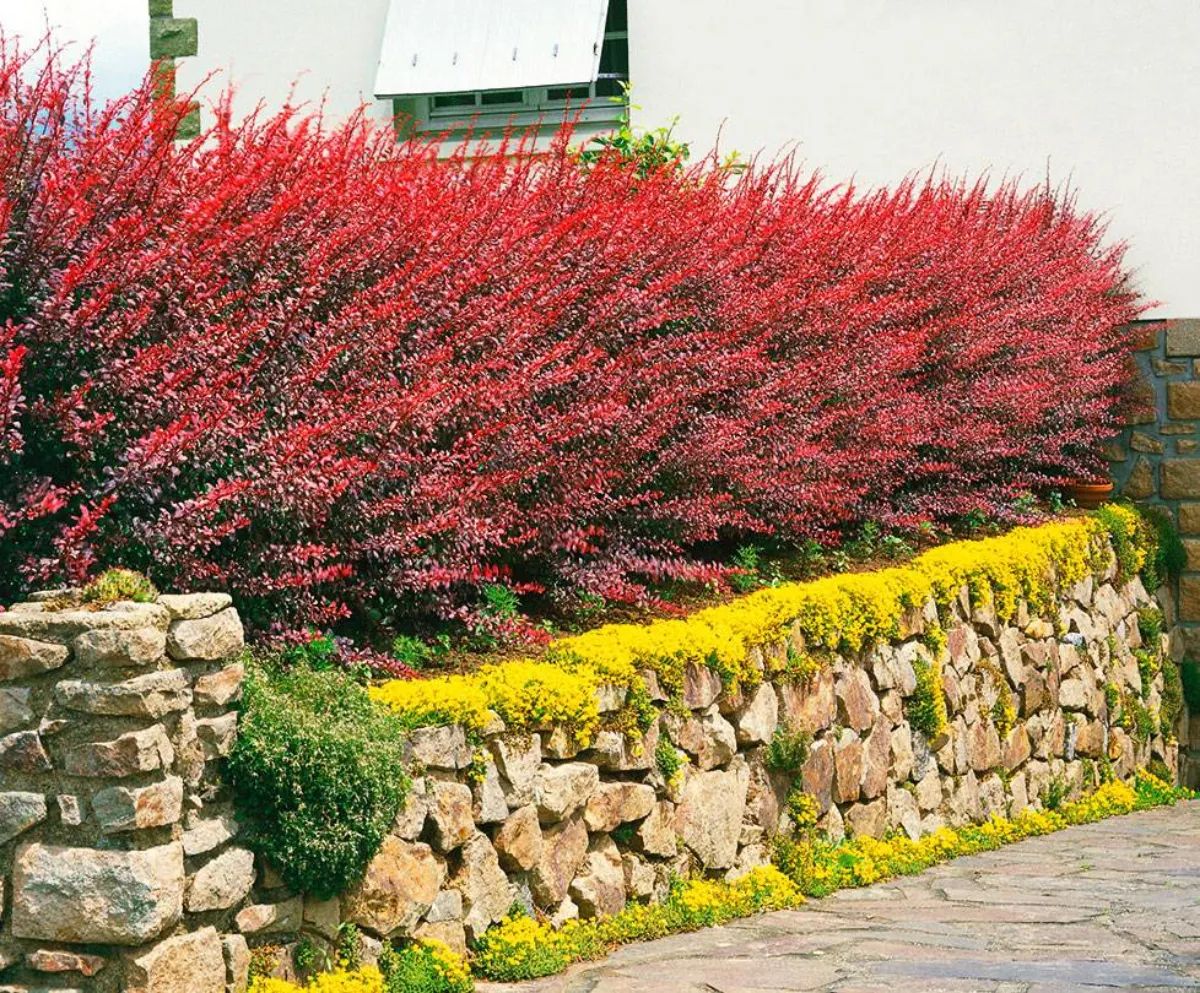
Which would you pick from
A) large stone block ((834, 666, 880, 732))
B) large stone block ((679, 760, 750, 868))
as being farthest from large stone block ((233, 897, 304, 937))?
large stone block ((834, 666, 880, 732))

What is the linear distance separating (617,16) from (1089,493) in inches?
199

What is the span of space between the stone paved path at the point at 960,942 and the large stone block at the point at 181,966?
3.56 ft

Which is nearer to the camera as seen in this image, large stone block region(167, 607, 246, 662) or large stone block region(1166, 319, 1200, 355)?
large stone block region(167, 607, 246, 662)

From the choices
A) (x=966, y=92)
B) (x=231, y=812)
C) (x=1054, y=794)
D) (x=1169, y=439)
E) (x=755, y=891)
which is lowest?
(x=1054, y=794)

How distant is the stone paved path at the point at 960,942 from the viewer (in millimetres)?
5430

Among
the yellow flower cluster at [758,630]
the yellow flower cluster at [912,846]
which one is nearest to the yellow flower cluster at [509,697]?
the yellow flower cluster at [758,630]

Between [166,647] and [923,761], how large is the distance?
16.7 feet

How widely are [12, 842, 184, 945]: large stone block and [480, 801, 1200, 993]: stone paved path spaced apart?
1341mm

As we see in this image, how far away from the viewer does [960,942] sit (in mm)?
6137

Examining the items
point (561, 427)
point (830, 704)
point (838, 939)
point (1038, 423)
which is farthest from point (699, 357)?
point (1038, 423)

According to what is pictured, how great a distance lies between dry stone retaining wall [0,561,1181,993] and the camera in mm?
4512

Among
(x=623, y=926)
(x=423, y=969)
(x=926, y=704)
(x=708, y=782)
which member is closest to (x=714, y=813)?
(x=708, y=782)

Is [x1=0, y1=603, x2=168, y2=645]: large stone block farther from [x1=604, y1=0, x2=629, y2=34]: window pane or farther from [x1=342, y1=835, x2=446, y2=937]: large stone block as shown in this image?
[x1=604, y1=0, x2=629, y2=34]: window pane

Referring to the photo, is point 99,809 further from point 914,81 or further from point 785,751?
point 914,81
